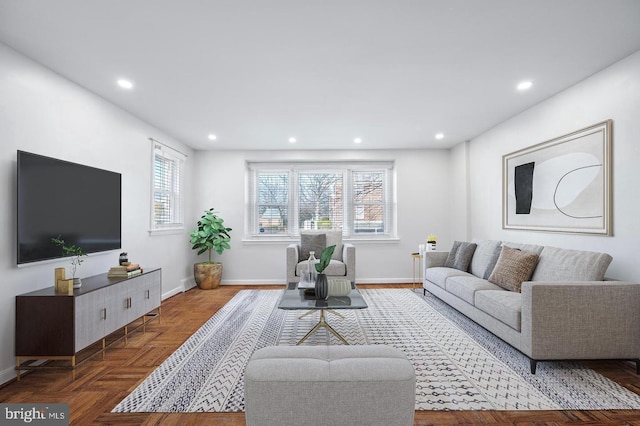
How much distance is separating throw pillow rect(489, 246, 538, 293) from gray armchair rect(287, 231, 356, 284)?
2012 mm

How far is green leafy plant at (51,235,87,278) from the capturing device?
2898mm

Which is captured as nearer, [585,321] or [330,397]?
[330,397]

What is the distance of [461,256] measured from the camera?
4.72m

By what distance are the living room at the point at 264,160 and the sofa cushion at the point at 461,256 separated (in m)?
0.52

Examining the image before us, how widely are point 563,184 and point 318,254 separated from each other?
3.44 m

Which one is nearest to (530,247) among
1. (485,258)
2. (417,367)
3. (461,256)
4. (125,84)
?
(485,258)

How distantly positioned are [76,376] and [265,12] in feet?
9.98

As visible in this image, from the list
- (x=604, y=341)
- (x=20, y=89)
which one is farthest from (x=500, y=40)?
(x=20, y=89)

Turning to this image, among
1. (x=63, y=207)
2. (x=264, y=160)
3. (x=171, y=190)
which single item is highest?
(x=264, y=160)

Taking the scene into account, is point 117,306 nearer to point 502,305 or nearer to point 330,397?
point 330,397

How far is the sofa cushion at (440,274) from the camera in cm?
438

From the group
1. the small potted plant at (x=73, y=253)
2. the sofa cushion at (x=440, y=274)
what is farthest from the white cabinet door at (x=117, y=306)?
the sofa cushion at (x=440, y=274)

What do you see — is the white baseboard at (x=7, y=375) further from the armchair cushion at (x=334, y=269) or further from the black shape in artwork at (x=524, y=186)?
the black shape in artwork at (x=524, y=186)

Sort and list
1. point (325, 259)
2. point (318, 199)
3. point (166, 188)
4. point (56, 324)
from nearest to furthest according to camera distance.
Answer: point (56, 324) → point (325, 259) → point (166, 188) → point (318, 199)
